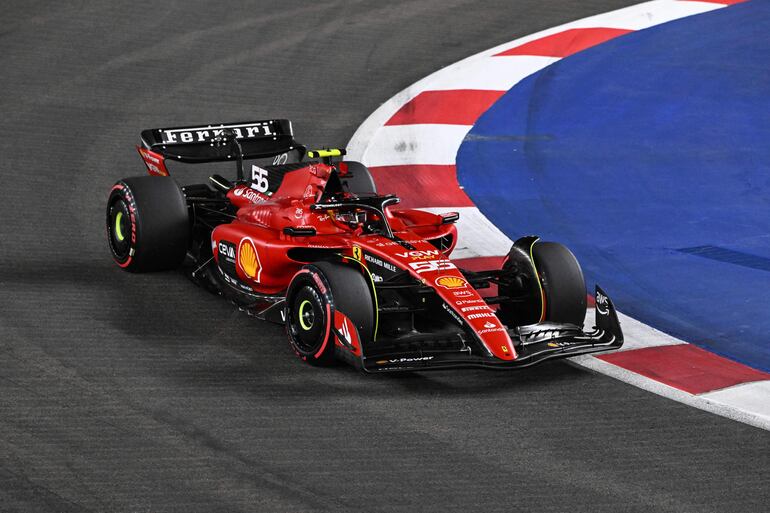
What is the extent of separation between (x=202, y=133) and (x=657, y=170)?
3.82 metres

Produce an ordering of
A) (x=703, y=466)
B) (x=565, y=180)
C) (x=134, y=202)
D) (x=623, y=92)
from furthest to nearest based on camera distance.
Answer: (x=623, y=92), (x=565, y=180), (x=134, y=202), (x=703, y=466)

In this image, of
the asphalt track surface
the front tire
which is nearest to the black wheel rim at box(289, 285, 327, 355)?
the asphalt track surface

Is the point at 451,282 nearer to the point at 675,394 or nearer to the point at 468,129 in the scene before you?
the point at 675,394

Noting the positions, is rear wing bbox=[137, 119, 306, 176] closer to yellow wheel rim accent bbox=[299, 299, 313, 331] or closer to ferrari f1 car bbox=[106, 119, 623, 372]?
ferrari f1 car bbox=[106, 119, 623, 372]

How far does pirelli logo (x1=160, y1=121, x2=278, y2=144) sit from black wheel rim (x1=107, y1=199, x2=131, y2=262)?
0.87m

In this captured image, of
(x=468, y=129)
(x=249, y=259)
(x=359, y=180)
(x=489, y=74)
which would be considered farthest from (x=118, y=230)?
(x=489, y=74)

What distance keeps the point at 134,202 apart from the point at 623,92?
5.84 m

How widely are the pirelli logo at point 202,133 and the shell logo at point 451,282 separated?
3049 mm

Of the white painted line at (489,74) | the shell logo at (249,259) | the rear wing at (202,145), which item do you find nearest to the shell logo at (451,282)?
the shell logo at (249,259)

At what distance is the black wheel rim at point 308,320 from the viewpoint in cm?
654

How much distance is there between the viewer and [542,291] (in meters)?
6.88

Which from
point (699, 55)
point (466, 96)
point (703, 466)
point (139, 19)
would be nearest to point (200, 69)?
point (139, 19)

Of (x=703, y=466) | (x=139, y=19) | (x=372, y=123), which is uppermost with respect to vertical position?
(x=139, y=19)

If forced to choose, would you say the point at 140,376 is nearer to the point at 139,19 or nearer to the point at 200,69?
the point at 200,69
